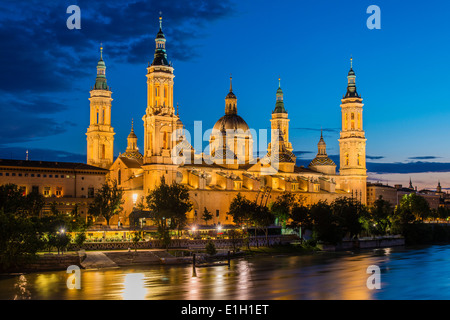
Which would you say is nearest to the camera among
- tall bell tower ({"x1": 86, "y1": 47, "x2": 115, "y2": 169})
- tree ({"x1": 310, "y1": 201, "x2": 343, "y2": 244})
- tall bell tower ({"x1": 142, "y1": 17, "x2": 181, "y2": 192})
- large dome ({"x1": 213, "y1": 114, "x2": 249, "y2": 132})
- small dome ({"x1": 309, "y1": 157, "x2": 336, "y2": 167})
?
tree ({"x1": 310, "y1": 201, "x2": 343, "y2": 244})

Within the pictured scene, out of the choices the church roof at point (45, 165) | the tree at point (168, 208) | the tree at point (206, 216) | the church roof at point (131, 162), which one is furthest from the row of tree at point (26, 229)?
the tree at point (206, 216)

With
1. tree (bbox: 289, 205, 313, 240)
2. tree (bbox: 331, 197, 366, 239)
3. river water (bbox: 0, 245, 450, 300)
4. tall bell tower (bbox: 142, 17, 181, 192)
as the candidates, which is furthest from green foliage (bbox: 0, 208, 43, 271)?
tree (bbox: 331, 197, 366, 239)

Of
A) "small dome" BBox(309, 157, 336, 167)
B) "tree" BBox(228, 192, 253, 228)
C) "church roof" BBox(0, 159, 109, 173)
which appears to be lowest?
"tree" BBox(228, 192, 253, 228)

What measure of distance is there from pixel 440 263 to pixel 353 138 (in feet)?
189

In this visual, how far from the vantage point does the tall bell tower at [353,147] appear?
12094 cm

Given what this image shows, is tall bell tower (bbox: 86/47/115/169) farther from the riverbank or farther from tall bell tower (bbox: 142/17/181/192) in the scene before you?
→ the riverbank

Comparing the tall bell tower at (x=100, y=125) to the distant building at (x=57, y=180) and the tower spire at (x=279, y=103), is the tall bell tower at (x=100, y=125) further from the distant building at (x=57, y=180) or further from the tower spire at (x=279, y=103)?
the tower spire at (x=279, y=103)

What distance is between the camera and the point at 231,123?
114188 mm

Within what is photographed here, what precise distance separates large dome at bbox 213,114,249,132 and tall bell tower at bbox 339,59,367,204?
2133 centimetres

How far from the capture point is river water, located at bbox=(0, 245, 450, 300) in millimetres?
41625

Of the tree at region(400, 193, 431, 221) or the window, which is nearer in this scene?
the window

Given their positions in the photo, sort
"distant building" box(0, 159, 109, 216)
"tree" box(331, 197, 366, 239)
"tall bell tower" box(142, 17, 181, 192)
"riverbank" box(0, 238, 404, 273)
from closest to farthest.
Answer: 1. "riverbank" box(0, 238, 404, 273)
2. "distant building" box(0, 159, 109, 216)
3. "tree" box(331, 197, 366, 239)
4. "tall bell tower" box(142, 17, 181, 192)

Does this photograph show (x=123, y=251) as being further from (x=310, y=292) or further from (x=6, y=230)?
(x=310, y=292)
